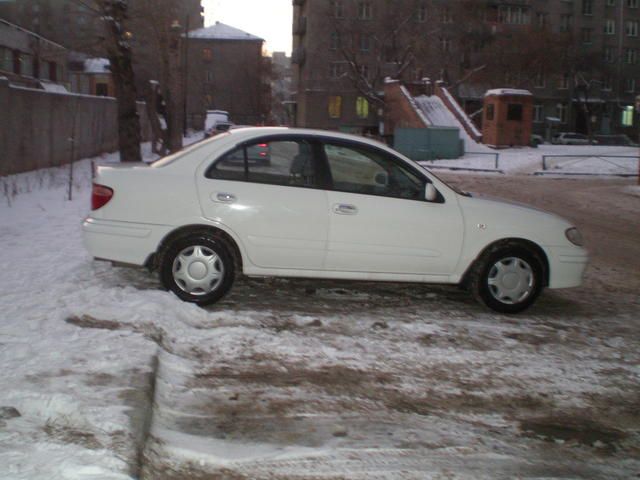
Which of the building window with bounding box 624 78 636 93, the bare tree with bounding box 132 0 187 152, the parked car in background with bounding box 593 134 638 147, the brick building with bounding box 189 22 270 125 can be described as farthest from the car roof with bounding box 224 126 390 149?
the building window with bounding box 624 78 636 93

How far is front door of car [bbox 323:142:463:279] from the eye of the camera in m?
7.30

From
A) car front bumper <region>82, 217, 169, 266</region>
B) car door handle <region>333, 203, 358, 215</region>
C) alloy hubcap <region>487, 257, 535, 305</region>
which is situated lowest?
alloy hubcap <region>487, 257, 535, 305</region>

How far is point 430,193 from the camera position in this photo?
7.38 meters

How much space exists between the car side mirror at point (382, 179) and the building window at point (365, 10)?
56.2 meters

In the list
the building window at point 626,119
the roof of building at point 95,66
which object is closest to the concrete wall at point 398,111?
the roof of building at point 95,66

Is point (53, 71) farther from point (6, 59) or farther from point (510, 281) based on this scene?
point (510, 281)

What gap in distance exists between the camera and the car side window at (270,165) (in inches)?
288

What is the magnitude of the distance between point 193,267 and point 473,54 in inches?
2147

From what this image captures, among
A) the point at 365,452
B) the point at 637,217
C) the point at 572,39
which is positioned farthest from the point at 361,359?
the point at 572,39

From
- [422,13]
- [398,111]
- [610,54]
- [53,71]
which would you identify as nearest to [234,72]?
[53,71]

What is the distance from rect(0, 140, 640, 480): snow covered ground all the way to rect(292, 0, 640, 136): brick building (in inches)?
1672

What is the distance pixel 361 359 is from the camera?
607 centimetres

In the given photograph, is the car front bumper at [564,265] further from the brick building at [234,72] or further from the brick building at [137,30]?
the brick building at [234,72]

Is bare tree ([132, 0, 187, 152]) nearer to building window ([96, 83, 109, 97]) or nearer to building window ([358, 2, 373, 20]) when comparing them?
building window ([358, 2, 373, 20])
